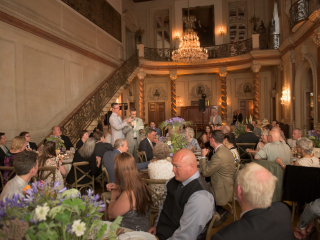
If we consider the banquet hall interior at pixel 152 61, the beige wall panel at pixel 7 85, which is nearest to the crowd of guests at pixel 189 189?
the beige wall panel at pixel 7 85

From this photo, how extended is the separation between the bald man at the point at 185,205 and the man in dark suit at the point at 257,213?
44 cm

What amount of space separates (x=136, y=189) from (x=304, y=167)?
7.84 ft

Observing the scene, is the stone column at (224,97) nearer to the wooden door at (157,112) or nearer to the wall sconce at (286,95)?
the wall sconce at (286,95)

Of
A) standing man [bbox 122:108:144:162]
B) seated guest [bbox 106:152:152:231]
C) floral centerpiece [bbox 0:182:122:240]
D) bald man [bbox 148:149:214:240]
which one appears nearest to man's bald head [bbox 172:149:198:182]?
bald man [bbox 148:149:214:240]

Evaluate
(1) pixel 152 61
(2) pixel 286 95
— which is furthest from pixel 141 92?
(2) pixel 286 95

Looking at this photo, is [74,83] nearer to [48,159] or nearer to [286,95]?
[48,159]

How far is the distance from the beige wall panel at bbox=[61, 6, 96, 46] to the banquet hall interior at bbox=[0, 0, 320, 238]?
0.04m

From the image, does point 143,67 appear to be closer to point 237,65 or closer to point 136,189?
point 237,65

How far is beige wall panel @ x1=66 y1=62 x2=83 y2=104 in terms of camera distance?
29.0ft

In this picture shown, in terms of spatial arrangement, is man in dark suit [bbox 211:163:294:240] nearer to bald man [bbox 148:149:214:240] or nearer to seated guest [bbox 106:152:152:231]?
bald man [bbox 148:149:214:240]

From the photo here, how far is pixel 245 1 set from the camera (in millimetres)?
14305

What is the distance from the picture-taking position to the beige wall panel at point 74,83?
883 cm

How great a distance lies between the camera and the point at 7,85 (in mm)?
6277

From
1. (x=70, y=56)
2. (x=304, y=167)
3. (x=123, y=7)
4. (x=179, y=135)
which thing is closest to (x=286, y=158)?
(x=304, y=167)
